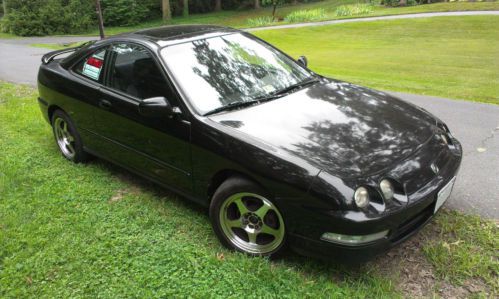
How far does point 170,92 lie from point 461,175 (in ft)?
9.80

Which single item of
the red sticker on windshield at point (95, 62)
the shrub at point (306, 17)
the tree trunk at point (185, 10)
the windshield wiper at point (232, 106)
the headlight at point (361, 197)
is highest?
the red sticker on windshield at point (95, 62)

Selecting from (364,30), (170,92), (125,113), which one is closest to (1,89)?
(125,113)

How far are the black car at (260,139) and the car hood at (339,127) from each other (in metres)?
0.01

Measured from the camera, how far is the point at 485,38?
18.2m

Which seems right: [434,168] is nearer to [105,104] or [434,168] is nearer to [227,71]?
[227,71]

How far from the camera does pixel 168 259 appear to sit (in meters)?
3.02

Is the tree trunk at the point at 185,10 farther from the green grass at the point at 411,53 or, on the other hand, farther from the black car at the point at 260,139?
the black car at the point at 260,139

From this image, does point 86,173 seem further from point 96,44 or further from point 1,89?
point 1,89

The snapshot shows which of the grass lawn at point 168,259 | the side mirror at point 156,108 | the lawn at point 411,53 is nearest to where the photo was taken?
the grass lawn at point 168,259

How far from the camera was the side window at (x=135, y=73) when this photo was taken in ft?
11.3

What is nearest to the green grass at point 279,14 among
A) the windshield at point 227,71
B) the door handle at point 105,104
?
the windshield at point 227,71

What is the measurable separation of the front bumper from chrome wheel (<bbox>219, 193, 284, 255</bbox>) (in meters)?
0.19

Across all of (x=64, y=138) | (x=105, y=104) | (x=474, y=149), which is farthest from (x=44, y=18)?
(x=474, y=149)

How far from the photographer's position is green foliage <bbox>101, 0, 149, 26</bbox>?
120ft
